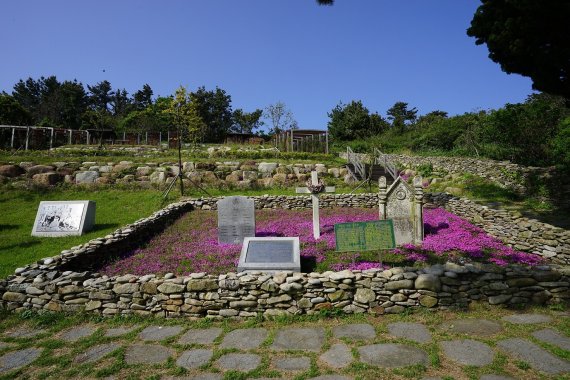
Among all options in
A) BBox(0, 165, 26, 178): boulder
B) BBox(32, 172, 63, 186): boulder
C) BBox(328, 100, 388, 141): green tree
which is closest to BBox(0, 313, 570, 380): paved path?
BBox(32, 172, 63, 186): boulder

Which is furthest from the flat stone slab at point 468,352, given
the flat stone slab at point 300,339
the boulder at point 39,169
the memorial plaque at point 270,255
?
the boulder at point 39,169

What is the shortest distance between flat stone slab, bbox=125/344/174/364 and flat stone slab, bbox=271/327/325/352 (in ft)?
4.96

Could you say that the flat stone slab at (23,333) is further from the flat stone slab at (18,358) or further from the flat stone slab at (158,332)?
the flat stone slab at (158,332)

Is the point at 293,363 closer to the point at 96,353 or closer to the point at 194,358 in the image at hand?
the point at 194,358

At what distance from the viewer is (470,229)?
11.0 metres

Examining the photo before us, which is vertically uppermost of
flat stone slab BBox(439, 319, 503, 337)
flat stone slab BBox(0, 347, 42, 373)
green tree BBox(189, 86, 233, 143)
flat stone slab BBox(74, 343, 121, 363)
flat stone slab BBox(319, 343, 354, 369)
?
green tree BBox(189, 86, 233, 143)

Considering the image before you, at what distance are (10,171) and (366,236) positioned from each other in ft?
73.6

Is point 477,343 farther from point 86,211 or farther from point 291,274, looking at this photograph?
point 86,211

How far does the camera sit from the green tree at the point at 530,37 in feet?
28.1

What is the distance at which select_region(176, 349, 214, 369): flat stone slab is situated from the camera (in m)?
4.13

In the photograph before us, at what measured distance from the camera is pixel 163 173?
20.9m

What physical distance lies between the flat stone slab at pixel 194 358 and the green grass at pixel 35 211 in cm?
568

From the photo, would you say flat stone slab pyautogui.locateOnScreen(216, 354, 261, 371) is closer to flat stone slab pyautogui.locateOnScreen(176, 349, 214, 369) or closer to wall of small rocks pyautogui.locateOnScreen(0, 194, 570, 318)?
flat stone slab pyautogui.locateOnScreen(176, 349, 214, 369)

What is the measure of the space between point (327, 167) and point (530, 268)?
18.5 meters
